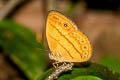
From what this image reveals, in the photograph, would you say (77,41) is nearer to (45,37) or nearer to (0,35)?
(45,37)

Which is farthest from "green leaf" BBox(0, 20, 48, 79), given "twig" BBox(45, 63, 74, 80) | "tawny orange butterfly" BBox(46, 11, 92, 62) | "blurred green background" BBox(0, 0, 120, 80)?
"twig" BBox(45, 63, 74, 80)

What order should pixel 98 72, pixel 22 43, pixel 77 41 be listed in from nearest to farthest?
pixel 98 72
pixel 77 41
pixel 22 43

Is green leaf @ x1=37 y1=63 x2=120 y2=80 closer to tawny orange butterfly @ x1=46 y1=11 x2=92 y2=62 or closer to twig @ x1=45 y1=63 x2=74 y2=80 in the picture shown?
twig @ x1=45 y1=63 x2=74 y2=80

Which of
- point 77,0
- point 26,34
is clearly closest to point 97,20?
point 77,0

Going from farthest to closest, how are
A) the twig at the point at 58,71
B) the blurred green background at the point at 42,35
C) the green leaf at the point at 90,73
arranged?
the blurred green background at the point at 42,35, the green leaf at the point at 90,73, the twig at the point at 58,71

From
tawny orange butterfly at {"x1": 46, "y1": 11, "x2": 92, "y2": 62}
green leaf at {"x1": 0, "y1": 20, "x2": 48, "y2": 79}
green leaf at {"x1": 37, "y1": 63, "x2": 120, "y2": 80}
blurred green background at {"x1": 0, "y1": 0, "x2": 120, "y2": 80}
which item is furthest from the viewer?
green leaf at {"x1": 0, "y1": 20, "x2": 48, "y2": 79}

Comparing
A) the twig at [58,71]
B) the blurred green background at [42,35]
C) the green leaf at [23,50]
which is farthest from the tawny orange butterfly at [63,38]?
the green leaf at [23,50]

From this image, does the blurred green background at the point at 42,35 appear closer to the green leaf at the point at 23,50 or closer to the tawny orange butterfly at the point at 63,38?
the green leaf at the point at 23,50
